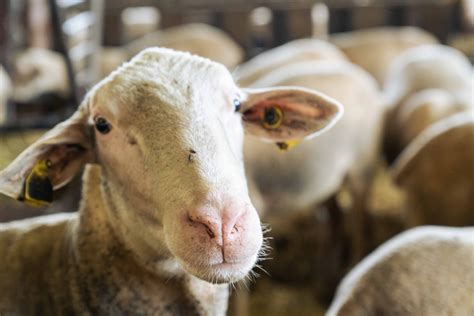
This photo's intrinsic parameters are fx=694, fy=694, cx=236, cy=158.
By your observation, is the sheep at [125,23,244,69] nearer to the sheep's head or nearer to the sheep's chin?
the sheep's head

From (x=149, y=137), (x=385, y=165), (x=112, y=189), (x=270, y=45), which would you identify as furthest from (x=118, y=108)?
(x=270, y=45)

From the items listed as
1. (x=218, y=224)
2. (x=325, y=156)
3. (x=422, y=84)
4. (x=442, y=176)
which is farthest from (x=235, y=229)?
(x=422, y=84)

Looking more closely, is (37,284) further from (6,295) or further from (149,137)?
(149,137)

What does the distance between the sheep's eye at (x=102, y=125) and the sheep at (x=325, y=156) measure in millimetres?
2109

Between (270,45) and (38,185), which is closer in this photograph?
(38,185)

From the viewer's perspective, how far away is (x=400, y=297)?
7.50ft

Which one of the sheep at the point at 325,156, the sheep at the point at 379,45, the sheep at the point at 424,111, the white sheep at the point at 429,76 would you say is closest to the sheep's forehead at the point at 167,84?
the sheep at the point at 325,156

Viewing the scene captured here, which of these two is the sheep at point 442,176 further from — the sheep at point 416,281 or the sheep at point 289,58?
the sheep at point 289,58

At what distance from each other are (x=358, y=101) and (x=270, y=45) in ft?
9.37

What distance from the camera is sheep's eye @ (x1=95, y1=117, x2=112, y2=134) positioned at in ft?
6.14

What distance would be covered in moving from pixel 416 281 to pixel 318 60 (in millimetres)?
3369

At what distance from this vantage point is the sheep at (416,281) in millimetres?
2258

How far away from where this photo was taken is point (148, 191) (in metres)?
1.79

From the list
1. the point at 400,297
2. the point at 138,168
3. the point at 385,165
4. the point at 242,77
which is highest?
the point at 138,168
